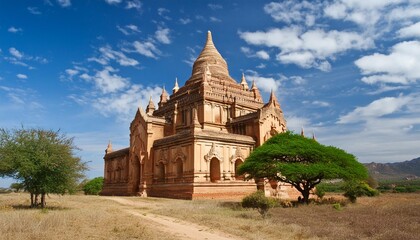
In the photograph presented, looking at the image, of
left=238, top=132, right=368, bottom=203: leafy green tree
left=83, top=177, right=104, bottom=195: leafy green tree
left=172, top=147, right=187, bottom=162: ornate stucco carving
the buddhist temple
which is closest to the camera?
left=238, top=132, right=368, bottom=203: leafy green tree

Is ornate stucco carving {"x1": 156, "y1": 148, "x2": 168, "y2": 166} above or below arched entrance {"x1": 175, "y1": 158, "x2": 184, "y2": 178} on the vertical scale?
above

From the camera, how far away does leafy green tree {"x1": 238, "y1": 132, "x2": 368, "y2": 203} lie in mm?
27219

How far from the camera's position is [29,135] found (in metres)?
23.2

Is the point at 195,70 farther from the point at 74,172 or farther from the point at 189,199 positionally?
the point at 74,172

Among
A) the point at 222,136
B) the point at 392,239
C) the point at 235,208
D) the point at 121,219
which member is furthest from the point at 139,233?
the point at 222,136

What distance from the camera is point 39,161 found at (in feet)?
73.7

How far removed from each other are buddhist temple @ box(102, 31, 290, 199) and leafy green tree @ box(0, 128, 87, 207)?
12604mm

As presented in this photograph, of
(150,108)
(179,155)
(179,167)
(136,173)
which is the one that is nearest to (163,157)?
(179,167)

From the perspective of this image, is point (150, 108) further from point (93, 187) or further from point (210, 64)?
point (93, 187)

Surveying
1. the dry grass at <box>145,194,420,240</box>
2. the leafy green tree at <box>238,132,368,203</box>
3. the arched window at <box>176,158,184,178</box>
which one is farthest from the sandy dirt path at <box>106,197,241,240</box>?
the arched window at <box>176,158,184,178</box>

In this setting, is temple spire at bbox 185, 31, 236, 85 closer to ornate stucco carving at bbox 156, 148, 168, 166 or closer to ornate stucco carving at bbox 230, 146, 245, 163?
ornate stucco carving at bbox 156, 148, 168, 166

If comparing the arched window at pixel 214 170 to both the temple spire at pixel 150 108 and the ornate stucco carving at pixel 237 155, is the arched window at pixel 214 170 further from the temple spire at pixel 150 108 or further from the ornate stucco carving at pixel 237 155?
the temple spire at pixel 150 108

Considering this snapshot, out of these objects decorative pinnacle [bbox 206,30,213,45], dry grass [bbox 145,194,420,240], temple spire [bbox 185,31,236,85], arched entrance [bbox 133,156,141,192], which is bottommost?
dry grass [bbox 145,194,420,240]

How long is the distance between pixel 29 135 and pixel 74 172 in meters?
3.60
